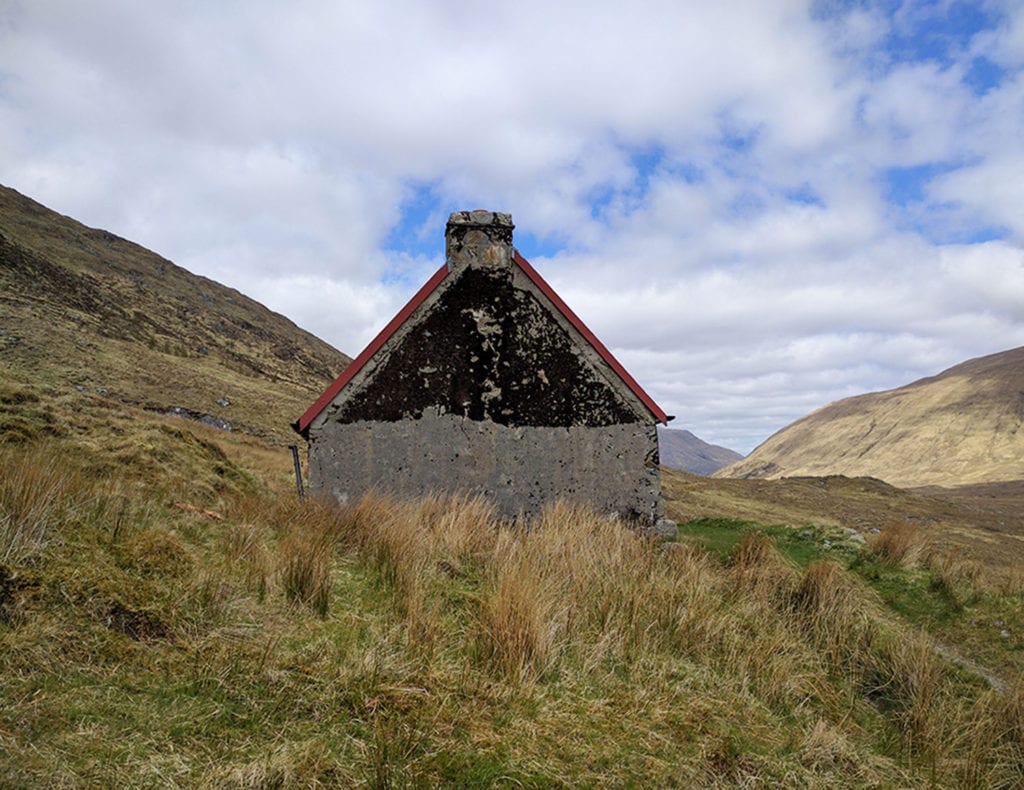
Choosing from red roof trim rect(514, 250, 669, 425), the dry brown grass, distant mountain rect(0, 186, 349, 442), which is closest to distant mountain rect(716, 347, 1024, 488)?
the dry brown grass

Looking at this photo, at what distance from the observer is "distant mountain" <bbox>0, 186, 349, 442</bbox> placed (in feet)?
116

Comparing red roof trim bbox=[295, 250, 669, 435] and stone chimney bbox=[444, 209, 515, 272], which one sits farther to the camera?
stone chimney bbox=[444, 209, 515, 272]

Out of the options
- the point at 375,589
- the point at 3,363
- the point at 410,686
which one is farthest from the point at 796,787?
the point at 3,363

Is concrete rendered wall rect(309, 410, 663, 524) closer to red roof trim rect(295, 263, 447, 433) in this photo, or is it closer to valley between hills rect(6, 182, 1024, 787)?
red roof trim rect(295, 263, 447, 433)

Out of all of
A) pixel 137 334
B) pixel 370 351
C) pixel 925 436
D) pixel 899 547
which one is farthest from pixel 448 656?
pixel 925 436

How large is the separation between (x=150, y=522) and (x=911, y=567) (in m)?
11.1

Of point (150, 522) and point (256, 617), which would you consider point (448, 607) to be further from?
point (150, 522)

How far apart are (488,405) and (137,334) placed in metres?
53.6

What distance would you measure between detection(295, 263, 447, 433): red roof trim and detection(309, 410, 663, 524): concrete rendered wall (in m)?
0.28

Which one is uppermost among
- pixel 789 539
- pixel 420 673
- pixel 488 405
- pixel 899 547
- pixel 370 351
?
pixel 370 351

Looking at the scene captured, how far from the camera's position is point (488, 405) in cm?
928

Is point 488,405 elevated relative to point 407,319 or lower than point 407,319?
lower

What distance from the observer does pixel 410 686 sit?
347 cm

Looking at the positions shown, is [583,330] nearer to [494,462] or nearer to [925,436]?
[494,462]
